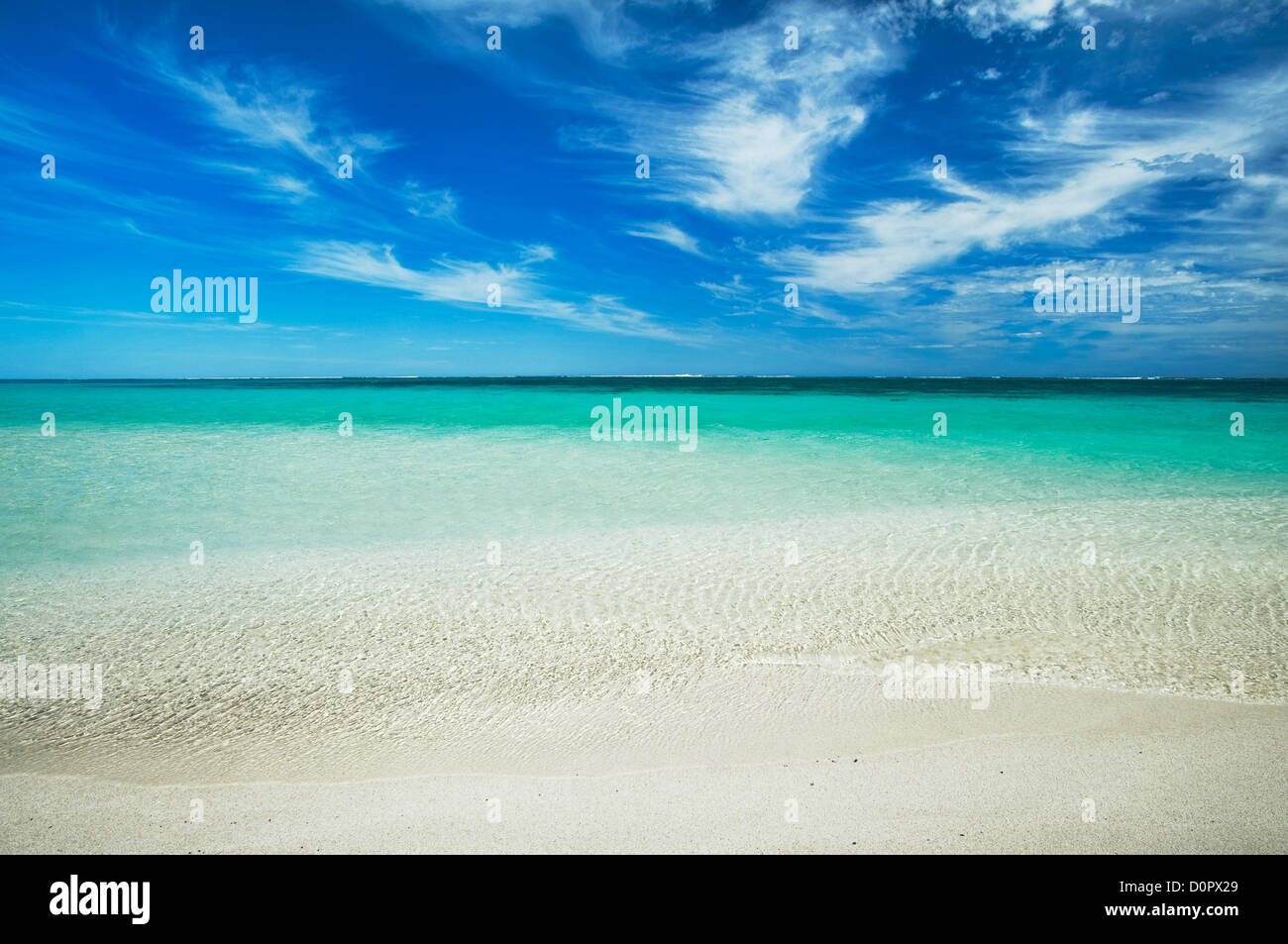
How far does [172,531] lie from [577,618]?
6277 mm

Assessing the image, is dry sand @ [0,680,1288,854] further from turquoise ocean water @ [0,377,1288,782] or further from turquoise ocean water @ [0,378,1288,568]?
turquoise ocean water @ [0,378,1288,568]

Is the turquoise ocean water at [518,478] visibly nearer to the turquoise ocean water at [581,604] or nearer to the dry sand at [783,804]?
the turquoise ocean water at [581,604]

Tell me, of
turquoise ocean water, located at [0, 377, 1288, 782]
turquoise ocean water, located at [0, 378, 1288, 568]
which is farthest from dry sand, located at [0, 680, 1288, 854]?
turquoise ocean water, located at [0, 378, 1288, 568]

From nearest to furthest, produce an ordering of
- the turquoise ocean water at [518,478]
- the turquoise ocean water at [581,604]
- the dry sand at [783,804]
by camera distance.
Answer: the dry sand at [783,804] → the turquoise ocean water at [581,604] → the turquoise ocean water at [518,478]

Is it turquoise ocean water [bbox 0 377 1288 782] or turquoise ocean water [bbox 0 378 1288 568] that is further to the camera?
turquoise ocean water [bbox 0 378 1288 568]

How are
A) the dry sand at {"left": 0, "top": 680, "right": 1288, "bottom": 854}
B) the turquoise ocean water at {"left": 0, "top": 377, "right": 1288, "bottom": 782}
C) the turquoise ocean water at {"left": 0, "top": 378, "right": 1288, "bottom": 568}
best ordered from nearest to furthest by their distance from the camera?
1. the dry sand at {"left": 0, "top": 680, "right": 1288, "bottom": 854}
2. the turquoise ocean water at {"left": 0, "top": 377, "right": 1288, "bottom": 782}
3. the turquoise ocean water at {"left": 0, "top": 378, "right": 1288, "bottom": 568}

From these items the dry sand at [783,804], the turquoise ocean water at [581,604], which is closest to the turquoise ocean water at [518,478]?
the turquoise ocean water at [581,604]

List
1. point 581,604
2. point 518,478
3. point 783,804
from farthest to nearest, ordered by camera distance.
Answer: point 518,478
point 581,604
point 783,804

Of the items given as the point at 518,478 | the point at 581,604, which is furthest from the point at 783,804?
the point at 518,478

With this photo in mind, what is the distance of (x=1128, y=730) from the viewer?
3586 millimetres

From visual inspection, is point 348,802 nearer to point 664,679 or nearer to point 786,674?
point 664,679

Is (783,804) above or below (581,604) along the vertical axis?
below

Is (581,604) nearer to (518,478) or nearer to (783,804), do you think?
(783,804)
